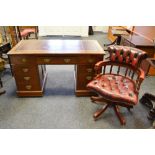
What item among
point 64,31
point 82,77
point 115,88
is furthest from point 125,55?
point 64,31

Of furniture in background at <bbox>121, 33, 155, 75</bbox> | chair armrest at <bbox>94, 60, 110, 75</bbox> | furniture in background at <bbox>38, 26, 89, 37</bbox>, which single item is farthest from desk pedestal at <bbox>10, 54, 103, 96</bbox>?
furniture in background at <bbox>38, 26, 89, 37</bbox>

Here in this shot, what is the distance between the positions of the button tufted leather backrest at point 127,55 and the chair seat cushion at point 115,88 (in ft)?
0.79

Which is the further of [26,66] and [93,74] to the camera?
[93,74]

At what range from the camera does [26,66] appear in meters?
2.02

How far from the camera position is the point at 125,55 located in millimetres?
1843

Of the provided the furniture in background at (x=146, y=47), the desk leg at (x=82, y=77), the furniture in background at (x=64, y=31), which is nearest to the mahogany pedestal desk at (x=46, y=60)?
the desk leg at (x=82, y=77)

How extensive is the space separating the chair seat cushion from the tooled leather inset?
0.24 meters

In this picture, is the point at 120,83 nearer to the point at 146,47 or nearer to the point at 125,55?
the point at 125,55

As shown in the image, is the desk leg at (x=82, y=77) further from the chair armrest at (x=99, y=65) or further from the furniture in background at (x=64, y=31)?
the furniture in background at (x=64, y=31)

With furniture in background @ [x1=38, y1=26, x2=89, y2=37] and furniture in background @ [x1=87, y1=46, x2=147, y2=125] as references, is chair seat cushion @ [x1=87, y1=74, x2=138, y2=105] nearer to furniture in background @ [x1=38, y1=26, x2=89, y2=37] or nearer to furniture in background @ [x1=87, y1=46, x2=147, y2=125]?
furniture in background @ [x1=87, y1=46, x2=147, y2=125]

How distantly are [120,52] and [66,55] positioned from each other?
0.71m

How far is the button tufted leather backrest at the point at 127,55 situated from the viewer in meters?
1.76

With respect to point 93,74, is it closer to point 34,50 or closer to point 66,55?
point 66,55
